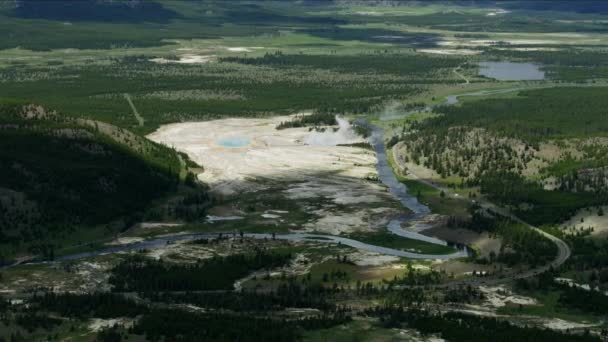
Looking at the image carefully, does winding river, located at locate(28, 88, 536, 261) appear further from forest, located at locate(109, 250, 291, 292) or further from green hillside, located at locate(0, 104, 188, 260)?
green hillside, located at locate(0, 104, 188, 260)

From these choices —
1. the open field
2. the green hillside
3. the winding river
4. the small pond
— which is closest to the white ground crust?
the small pond

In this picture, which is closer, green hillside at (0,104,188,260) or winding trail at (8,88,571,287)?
winding trail at (8,88,571,287)

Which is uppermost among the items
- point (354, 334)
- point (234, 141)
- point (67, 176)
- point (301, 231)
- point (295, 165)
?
point (67, 176)

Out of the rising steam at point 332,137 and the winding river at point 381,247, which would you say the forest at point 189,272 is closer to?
the winding river at point 381,247

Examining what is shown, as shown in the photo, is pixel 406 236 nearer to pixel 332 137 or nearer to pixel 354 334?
pixel 354 334

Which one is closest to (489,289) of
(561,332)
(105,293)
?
(561,332)

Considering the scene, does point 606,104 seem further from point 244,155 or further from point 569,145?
point 244,155

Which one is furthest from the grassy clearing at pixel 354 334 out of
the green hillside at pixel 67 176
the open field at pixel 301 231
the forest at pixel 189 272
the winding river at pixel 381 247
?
the green hillside at pixel 67 176

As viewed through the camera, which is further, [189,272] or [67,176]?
[67,176]

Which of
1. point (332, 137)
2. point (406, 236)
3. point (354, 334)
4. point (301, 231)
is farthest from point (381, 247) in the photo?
point (332, 137)
